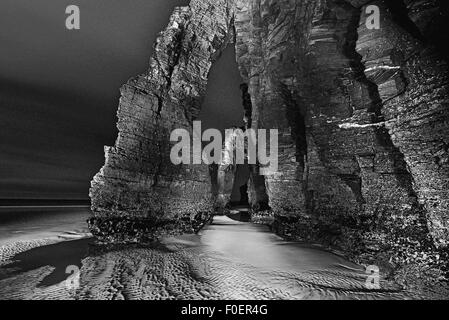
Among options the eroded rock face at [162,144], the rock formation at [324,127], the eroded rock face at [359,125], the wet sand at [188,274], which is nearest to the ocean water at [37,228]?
the wet sand at [188,274]

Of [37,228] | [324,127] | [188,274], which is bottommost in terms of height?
[37,228]

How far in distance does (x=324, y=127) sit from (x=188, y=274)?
7.97m

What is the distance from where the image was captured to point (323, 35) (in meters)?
9.46

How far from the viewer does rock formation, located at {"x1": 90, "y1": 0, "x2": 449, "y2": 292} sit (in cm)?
633

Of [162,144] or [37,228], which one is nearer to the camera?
[162,144]

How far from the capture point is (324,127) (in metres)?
9.92

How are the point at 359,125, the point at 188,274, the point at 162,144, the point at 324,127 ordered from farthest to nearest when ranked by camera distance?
the point at 162,144, the point at 324,127, the point at 359,125, the point at 188,274

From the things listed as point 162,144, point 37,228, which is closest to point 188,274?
point 162,144

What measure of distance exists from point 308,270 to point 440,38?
7.54m

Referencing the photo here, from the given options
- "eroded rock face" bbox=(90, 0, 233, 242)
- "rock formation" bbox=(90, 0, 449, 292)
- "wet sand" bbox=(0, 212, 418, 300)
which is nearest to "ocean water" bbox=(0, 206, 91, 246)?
"wet sand" bbox=(0, 212, 418, 300)

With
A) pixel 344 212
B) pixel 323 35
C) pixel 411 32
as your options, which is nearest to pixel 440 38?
pixel 411 32

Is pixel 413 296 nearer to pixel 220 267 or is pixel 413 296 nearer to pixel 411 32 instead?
pixel 220 267

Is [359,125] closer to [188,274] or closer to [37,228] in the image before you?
[188,274]

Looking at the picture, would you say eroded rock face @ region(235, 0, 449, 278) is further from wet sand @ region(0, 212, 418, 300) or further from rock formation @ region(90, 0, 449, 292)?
wet sand @ region(0, 212, 418, 300)
